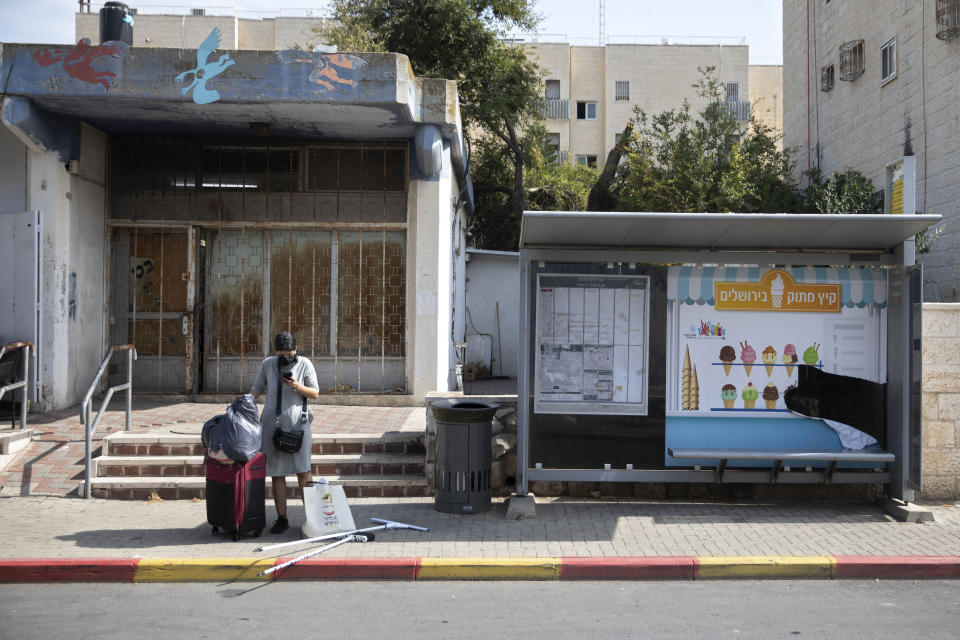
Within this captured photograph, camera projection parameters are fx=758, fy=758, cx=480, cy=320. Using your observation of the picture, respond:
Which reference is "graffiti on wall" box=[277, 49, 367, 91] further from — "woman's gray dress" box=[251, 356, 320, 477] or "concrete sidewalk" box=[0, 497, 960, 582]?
"concrete sidewalk" box=[0, 497, 960, 582]

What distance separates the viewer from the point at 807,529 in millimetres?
6691

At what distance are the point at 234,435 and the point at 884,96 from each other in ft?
56.0

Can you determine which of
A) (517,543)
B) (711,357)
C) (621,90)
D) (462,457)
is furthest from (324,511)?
(621,90)

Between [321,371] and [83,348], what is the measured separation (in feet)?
10.6

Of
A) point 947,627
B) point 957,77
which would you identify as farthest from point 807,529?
point 957,77

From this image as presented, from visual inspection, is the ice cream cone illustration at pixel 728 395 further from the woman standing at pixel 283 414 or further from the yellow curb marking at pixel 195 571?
the yellow curb marking at pixel 195 571

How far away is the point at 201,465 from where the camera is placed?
7980mm

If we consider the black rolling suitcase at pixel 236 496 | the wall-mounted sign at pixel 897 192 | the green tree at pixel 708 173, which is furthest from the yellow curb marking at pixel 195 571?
the green tree at pixel 708 173

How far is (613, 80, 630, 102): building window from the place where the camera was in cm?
3731

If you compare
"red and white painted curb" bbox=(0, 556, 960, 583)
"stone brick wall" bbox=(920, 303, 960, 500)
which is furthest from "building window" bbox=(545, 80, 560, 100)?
"red and white painted curb" bbox=(0, 556, 960, 583)

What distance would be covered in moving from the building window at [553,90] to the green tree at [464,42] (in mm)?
15752

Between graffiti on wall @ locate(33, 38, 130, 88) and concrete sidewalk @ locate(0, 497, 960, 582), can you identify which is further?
graffiti on wall @ locate(33, 38, 130, 88)

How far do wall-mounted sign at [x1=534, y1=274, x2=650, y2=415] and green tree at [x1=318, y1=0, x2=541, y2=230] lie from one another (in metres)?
13.1

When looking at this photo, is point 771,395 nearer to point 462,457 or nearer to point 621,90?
point 462,457
